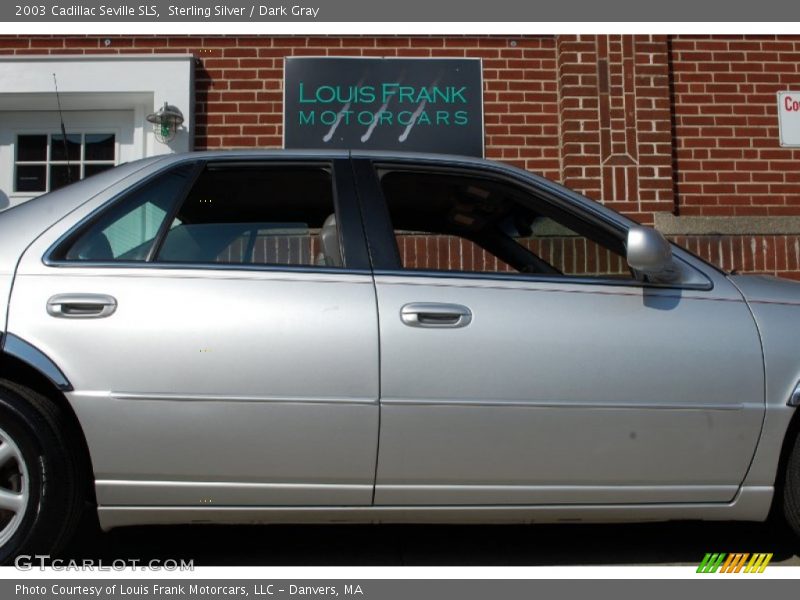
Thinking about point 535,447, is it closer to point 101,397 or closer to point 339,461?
point 339,461

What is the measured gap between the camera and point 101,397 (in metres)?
2.89

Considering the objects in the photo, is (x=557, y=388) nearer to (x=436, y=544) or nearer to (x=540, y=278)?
(x=540, y=278)

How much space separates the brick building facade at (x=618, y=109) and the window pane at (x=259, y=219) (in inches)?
150

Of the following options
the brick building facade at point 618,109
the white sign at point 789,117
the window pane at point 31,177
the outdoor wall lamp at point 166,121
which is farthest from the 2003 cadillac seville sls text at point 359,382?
the white sign at point 789,117

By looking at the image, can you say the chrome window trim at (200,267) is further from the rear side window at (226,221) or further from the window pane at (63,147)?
the window pane at (63,147)

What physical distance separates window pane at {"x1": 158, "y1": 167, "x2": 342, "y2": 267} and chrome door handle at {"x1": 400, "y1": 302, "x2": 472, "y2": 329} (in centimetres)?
35

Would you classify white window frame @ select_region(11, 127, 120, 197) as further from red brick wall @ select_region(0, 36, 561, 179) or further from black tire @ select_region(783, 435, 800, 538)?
black tire @ select_region(783, 435, 800, 538)

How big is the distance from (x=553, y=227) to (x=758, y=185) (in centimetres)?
443

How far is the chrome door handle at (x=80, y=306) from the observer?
2926mm

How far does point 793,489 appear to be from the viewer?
313 centimetres

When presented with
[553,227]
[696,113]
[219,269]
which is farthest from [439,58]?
[219,269]

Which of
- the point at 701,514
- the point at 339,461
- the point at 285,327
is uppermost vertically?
the point at 285,327

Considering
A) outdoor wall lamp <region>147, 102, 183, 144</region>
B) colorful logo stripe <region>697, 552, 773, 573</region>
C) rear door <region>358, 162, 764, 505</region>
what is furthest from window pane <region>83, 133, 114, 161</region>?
colorful logo stripe <region>697, 552, 773, 573</region>

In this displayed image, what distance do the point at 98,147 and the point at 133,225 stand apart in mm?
4447
